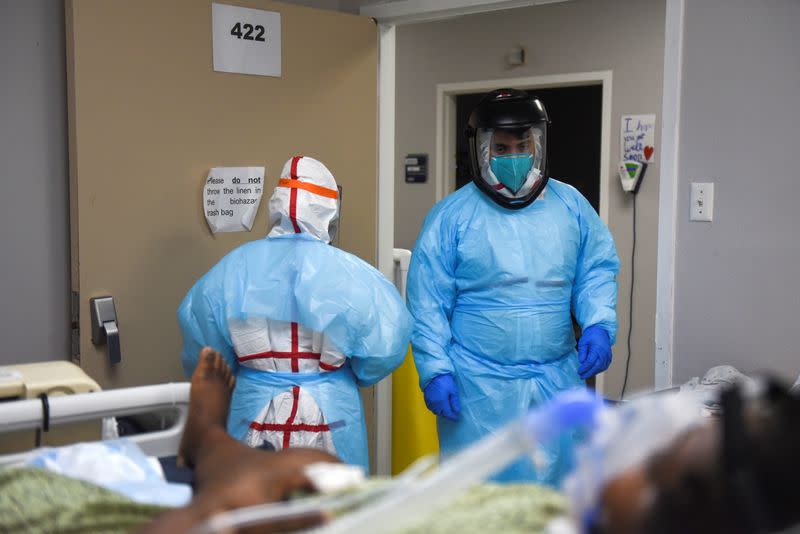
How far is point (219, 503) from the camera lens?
0.80 meters

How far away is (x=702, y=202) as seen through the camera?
2346 millimetres

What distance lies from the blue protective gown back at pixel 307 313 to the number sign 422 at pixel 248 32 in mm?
755

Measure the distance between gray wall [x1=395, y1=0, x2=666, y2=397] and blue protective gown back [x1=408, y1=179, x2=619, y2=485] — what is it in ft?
6.53

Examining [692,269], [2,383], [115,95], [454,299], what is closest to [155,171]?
[115,95]

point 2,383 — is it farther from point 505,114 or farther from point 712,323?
point 712,323

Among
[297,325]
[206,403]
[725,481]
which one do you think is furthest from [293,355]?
[725,481]

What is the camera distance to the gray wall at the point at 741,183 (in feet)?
7.23

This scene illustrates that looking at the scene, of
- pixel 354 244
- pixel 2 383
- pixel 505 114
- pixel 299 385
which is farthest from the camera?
pixel 354 244

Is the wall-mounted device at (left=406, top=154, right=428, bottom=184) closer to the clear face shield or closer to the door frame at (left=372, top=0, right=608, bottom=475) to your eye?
the door frame at (left=372, top=0, right=608, bottom=475)

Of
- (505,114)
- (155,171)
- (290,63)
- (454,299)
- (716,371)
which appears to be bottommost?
(716,371)

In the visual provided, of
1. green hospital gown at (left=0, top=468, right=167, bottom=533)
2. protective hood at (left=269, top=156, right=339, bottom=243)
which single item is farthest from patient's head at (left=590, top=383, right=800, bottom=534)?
protective hood at (left=269, top=156, right=339, bottom=243)

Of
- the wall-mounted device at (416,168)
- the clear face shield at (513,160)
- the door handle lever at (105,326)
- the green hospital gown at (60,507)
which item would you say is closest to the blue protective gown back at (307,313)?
the door handle lever at (105,326)

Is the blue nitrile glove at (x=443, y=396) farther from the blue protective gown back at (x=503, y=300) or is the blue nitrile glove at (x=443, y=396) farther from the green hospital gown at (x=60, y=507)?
the green hospital gown at (x=60, y=507)

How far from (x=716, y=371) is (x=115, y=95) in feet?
5.93
